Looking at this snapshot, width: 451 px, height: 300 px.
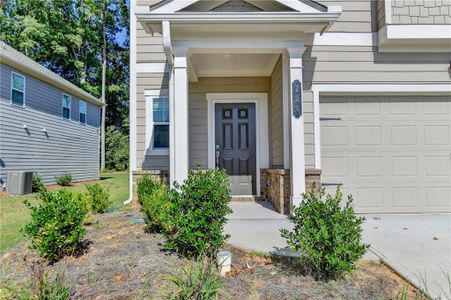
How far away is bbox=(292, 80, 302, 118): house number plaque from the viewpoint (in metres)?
4.65

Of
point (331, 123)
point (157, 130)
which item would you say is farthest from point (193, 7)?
point (331, 123)

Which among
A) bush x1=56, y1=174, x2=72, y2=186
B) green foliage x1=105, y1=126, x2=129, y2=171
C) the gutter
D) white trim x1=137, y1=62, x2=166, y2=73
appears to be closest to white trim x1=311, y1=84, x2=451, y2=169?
the gutter

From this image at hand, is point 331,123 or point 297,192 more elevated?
point 331,123

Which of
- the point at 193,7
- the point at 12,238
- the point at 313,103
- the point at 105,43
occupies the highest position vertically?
the point at 105,43

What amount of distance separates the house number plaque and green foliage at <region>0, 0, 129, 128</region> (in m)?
18.9

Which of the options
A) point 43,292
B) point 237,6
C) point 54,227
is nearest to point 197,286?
point 43,292

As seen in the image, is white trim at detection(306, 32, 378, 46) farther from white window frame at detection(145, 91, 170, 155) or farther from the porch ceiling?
white window frame at detection(145, 91, 170, 155)

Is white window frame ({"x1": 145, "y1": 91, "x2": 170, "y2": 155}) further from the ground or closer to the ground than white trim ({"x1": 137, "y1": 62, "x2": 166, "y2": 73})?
closer to the ground

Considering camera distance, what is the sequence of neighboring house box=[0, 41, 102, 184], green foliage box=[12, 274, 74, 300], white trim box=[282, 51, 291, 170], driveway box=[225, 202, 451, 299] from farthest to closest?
neighboring house box=[0, 41, 102, 184], white trim box=[282, 51, 291, 170], driveway box=[225, 202, 451, 299], green foliage box=[12, 274, 74, 300]

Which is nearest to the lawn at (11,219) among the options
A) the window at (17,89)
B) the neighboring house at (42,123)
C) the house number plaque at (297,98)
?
the neighboring house at (42,123)

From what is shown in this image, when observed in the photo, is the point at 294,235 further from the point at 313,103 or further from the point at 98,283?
the point at 313,103

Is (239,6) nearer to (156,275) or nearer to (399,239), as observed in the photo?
(399,239)

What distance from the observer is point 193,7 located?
473 centimetres

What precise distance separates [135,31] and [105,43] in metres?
17.6
